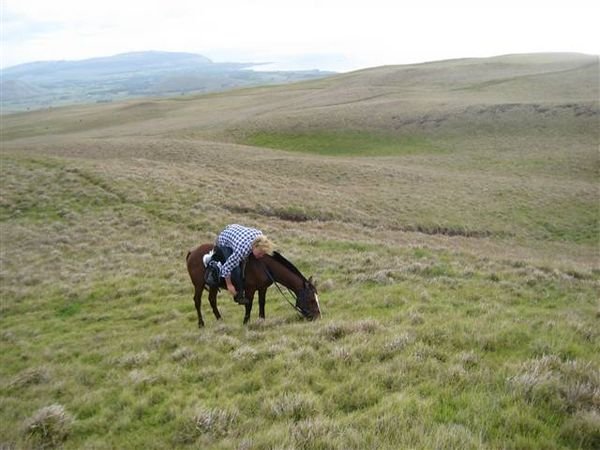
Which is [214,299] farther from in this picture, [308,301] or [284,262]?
[308,301]

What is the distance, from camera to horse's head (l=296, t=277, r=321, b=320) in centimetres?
1088

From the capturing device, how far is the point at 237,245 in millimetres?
10969

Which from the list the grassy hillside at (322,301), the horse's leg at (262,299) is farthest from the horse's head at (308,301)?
the horse's leg at (262,299)

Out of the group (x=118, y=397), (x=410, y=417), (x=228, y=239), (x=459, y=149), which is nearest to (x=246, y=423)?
(x=410, y=417)

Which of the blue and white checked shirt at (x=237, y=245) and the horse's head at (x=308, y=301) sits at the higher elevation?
the blue and white checked shirt at (x=237, y=245)

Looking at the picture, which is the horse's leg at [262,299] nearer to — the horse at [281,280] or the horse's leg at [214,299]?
the horse at [281,280]

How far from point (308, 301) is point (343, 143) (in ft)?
143

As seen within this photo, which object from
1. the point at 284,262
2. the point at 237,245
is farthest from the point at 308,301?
the point at 237,245

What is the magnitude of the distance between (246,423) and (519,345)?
4791 mm

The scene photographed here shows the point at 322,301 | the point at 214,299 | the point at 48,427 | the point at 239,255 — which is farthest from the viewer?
the point at 322,301

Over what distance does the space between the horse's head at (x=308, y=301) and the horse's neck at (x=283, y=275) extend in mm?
150

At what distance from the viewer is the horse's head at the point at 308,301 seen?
35.7 feet

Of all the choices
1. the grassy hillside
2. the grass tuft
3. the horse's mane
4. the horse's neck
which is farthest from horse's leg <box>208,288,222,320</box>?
the grass tuft

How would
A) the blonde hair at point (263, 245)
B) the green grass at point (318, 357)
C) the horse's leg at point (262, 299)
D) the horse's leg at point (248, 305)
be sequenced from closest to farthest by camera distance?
the green grass at point (318, 357) < the blonde hair at point (263, 245) < the horse's leg at point (248, 305) < the horse's leg at point (262, 299)
